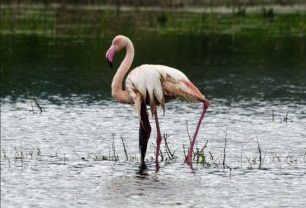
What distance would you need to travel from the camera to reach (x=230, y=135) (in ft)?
49.0

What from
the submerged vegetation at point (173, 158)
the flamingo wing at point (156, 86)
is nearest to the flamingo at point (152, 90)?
the flamingo wing at point (156, 86)

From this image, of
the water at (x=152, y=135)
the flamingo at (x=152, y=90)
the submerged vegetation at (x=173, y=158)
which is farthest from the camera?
the flamingo at (x=152, y=90)

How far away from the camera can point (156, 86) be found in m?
12.2

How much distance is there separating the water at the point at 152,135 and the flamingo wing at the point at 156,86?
842 millimetres

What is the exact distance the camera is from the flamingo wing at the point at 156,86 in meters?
12.1

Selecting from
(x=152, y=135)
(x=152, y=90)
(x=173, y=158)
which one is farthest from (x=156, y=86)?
(x=152, y=135)

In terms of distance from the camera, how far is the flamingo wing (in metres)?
12.1

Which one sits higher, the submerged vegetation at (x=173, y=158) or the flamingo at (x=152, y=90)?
the flamingo at (x=152, y=90)

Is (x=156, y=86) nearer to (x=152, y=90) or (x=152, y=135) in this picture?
(x=152, y=90)

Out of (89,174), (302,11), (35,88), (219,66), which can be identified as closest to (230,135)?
(89,174)

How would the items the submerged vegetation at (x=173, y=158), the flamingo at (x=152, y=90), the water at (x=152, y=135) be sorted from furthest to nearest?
the flamingo at (x=152, y=90) → the submerged vegetation at (x=173, y=158) → the water at (x=152, y=135)

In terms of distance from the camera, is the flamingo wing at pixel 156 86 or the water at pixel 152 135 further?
the flamingo wing at pixel 156 86

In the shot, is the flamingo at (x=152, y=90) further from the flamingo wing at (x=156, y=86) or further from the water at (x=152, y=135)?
the water at (x=152, y=135)

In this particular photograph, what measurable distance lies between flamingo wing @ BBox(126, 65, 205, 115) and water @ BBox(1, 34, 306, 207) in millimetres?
842
